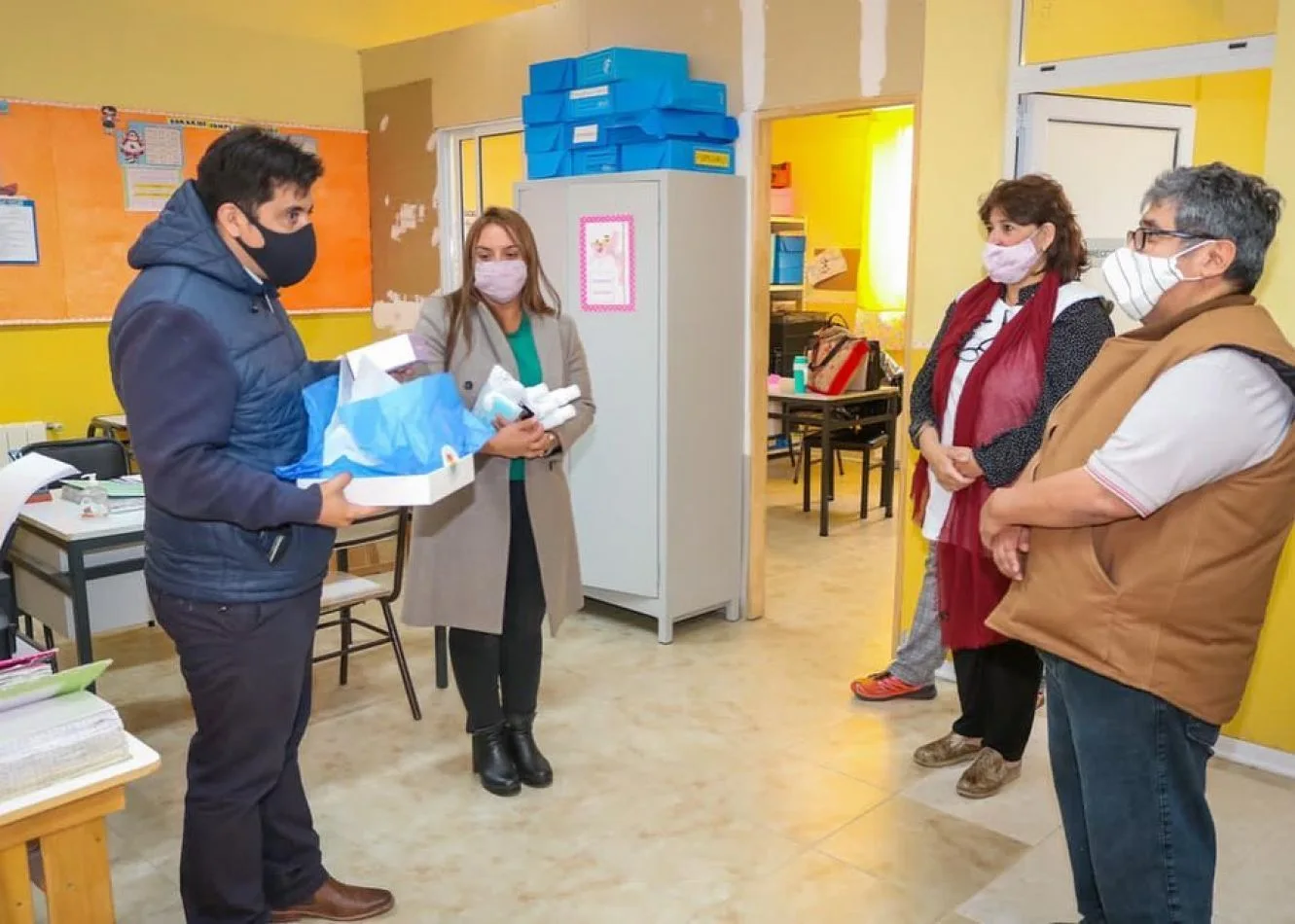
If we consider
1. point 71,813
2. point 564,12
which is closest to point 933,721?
point 71,813

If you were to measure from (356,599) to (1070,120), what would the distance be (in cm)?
282

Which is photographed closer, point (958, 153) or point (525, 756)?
point (525, 756)

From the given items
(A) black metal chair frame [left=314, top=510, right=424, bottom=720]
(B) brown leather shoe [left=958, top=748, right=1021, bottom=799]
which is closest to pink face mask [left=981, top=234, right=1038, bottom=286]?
(B) brown leather shoe [left=958, top=748, right=1021, bottom=799]

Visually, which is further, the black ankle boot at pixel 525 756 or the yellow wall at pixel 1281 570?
the black ankle boot at pixel 525 756

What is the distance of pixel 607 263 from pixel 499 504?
163 centimetres

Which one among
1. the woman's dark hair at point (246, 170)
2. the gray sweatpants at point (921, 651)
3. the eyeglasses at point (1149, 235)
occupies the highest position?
the woman's dark hair at point (246, 170)

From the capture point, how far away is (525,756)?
3.05 meters

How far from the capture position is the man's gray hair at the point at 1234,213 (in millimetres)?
1706

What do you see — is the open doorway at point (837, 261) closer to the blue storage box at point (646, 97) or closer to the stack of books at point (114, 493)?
the blue storage box at point (646, 97)

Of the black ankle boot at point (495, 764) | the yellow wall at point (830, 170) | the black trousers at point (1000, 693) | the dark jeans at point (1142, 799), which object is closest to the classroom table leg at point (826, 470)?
the yellow wall at point (830, 170)

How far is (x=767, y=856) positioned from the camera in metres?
2.69

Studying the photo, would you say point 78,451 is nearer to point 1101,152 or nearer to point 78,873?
point 78,873

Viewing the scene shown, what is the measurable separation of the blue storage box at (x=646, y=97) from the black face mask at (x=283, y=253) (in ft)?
7.42

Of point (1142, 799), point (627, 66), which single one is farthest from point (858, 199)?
point (1142, 799)
